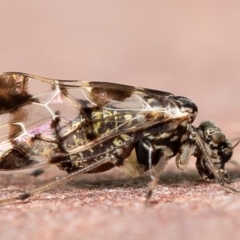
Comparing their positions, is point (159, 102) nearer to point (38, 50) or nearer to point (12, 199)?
point (12, 199)

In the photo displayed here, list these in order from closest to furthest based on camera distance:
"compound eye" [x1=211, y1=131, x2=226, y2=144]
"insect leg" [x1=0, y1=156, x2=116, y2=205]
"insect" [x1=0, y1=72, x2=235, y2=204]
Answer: "insect leg" [x1=0, y1=156, x2=116, y2=205]
"insect" [x1=0, y1=72, x2=235, y2=204]
"compound eye" [x1=211, y1=131, x2=226, y2=144]

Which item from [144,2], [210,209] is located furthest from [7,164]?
[144,2]

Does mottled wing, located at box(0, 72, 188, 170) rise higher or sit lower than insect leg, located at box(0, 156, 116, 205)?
higher

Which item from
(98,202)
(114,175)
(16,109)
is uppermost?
(16,109)

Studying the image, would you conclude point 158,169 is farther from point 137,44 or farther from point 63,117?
point 137,44

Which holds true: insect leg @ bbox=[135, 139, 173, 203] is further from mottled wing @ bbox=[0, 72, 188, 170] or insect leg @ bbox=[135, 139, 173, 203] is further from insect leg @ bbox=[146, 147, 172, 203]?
mottled wing @ bbox=[0, 72, 188, 170]

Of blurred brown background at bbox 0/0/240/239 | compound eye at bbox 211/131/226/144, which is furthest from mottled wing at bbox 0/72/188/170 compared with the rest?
blurred brown background at bbox 0/0/240/239
